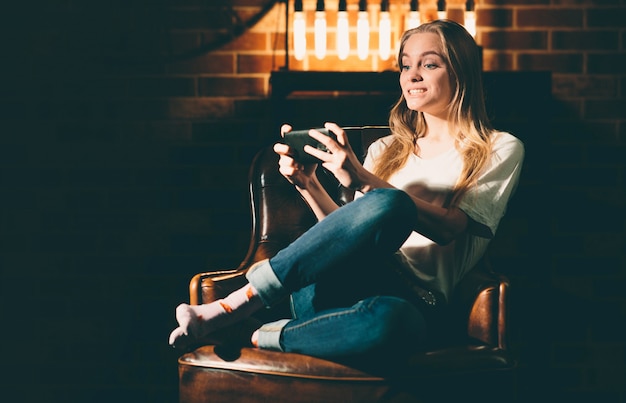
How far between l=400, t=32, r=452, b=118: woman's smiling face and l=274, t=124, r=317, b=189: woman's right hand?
0.34 meters

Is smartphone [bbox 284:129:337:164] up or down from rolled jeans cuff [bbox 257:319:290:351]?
up

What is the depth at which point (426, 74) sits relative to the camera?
5.55 feet

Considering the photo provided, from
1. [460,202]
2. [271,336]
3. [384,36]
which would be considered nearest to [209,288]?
[271,336]

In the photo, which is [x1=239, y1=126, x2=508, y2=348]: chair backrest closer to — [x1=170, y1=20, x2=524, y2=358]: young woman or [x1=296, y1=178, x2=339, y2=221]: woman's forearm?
[x1=170, y1=20, x2=524, y2=358]: young woman

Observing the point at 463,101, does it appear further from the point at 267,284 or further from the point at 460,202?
the point at 267,284

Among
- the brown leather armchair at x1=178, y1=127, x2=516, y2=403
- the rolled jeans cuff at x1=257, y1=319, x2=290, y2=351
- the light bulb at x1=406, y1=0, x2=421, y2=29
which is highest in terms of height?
the light bulb at x1=406, y1=0, x2=421, y2=29

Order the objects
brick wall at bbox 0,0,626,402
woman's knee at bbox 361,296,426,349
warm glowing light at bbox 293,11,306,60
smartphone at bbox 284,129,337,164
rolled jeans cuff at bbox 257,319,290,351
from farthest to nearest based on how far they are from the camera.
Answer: brick wall at bbox 0,0,626,402 < warm glowing light at bbox 293,11,306,60 < smartphone at bbox 284,129,337,164 < rolled jeans cuff at bbox 257,319,290,351 < woman's knee at bbox 361,296,426,349

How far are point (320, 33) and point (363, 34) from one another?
15cm

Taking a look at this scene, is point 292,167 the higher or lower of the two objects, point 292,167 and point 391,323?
the higher

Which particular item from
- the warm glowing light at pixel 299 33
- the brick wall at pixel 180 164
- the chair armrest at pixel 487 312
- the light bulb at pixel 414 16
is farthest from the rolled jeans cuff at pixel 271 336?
the light bulb at pixel 414 16

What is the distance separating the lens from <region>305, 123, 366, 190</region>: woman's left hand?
4.71 feet

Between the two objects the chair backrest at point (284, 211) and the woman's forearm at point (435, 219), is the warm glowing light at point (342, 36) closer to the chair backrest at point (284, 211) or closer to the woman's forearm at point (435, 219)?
the chair backrest at point (284, 211)

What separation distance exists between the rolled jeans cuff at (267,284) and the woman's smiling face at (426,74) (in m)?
0.66

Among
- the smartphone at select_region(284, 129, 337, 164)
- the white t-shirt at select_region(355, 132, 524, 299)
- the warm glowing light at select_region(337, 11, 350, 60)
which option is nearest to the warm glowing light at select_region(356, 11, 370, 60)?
the warm glowing light at select_region(337, 11, 350, 60)
